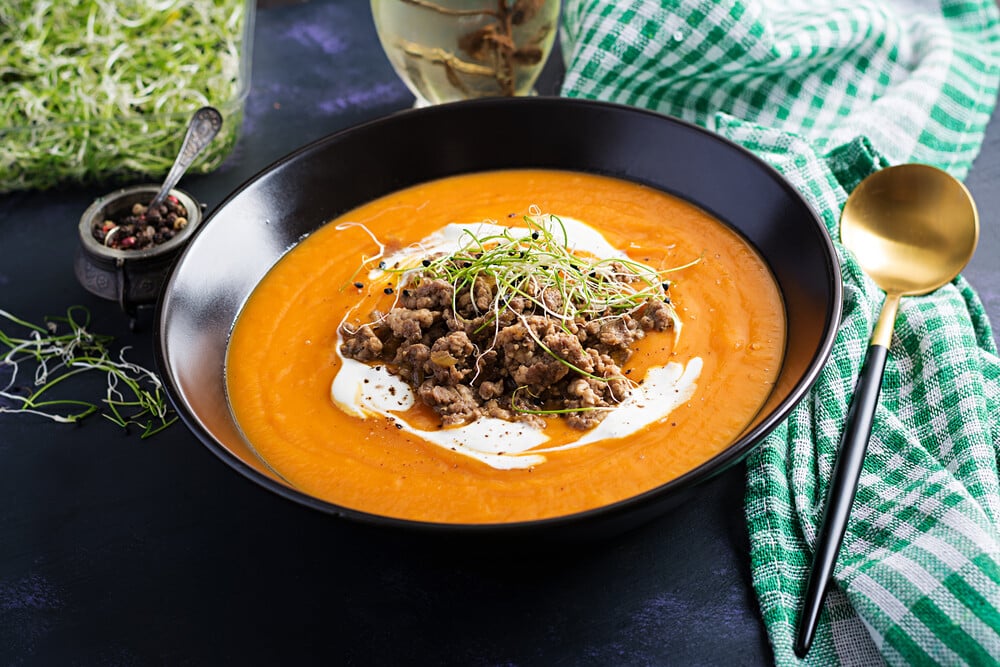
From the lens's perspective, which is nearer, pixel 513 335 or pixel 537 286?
pixel 513 335

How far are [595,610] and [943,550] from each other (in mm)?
764

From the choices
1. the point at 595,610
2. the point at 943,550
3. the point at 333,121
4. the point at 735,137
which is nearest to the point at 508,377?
the point at 595,610

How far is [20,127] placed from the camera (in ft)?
11.3

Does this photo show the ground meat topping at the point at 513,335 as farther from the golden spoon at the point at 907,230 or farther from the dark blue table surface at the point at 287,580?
the golden spoon at the point at 907,230

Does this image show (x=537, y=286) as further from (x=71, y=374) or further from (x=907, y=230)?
(x=71, y=374)

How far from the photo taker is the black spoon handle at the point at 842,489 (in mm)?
1995

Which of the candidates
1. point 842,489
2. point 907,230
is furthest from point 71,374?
point 907,230

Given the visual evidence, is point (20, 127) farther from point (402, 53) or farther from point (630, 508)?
point (630, 508)

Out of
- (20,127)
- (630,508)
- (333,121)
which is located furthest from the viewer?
(333,121)

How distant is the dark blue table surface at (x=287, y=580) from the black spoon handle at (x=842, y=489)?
4.9 inches

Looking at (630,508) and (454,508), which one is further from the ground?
(630,508)

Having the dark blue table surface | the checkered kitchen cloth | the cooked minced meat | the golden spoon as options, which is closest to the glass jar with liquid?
the checkered kitchen cloth

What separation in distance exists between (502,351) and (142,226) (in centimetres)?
136

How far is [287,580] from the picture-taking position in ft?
7.23
